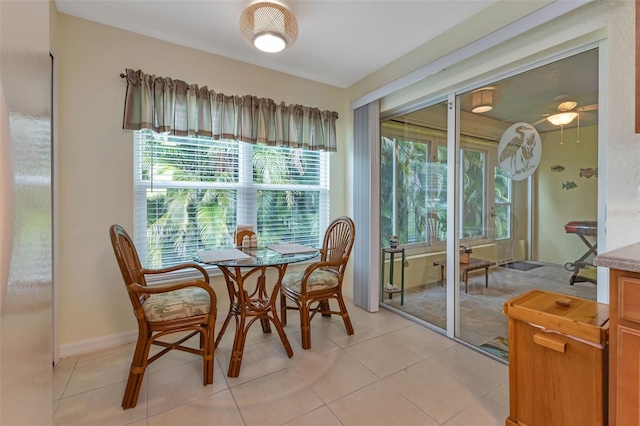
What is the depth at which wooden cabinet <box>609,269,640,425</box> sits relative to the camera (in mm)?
1015

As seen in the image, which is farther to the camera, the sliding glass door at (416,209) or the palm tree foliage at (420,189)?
the sliding glass door at (416,209)

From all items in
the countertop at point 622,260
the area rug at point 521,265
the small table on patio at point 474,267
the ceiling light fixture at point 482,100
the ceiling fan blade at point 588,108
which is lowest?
the small table on patio at point 474,267

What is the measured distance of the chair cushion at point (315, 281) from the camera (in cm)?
231

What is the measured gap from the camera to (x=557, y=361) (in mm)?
1274

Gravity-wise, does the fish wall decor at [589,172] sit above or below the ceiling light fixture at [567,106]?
below

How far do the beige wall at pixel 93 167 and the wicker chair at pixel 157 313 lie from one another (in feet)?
1.94

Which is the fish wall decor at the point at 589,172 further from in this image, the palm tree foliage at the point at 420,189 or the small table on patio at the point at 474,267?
the small table on patio at the point at 474,267

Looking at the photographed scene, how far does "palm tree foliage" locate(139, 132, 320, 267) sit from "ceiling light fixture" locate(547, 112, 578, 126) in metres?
2.18

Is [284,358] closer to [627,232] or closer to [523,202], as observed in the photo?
[523,202]

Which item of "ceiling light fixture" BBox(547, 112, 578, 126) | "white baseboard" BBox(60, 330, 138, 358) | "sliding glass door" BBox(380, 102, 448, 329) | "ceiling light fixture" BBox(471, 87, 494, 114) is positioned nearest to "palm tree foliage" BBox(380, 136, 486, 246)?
"sliding glass door" BBox(380, 102, 448, 329)

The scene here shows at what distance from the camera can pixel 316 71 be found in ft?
9.94

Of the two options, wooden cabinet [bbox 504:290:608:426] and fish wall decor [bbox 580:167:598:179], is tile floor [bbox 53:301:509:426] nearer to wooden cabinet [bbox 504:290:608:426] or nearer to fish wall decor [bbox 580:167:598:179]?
wooden cabinet [bbox 504:290:608:426]

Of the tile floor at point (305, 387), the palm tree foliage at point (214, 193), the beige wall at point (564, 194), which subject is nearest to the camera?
the tile floor at point (305, 387)

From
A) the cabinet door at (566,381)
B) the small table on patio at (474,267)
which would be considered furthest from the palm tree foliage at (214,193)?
the cabinet door at (566,381)
